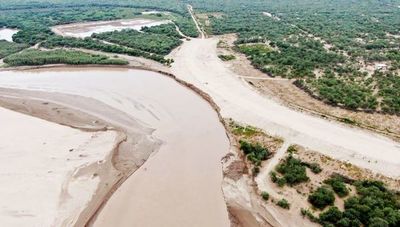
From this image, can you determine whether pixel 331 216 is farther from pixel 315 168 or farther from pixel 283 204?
pixel 315 168

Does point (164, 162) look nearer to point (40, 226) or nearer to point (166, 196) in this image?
point (166, 196)

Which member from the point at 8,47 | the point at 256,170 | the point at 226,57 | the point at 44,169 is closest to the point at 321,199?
the point at 256,170

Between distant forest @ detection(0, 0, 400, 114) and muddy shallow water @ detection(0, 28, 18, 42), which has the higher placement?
distant forest @ detection(0, 0, 400, 114)

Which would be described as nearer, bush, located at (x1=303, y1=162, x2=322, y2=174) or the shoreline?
the shoreline

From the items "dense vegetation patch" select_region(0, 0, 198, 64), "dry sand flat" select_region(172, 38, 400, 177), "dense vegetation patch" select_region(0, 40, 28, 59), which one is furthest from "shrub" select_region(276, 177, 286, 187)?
"dense vegetation patch" select_region(0, 40, 28, 59)

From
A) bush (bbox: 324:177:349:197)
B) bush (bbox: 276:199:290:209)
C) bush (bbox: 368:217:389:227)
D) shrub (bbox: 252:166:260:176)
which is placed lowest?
shrub (bbox: 252:166:260:176)

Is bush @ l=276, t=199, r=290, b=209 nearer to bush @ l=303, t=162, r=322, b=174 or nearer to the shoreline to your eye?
bush @ l=303, t=162, r=322, b=174

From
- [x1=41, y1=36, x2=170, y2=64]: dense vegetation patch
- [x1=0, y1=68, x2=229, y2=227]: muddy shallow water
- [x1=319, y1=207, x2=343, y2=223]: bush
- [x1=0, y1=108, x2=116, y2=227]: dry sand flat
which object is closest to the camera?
[x1=319, y1=207, x2=343, y2=223]: bush

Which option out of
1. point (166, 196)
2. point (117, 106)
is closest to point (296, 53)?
point (117, 106)
